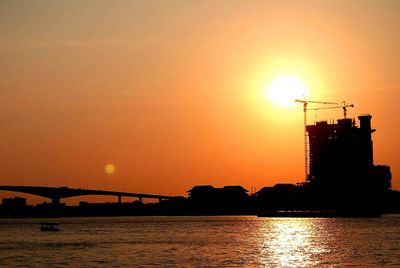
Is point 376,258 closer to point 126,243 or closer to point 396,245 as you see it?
point 396,245

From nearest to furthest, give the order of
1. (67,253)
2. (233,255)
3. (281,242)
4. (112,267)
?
(112,267), (233,255), (67,253), (281,242)

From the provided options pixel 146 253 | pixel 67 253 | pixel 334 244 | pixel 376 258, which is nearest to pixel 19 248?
pixel 67 253

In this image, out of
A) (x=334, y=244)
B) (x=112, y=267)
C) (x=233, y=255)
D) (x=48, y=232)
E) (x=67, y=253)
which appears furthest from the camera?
(x=48, y=232)

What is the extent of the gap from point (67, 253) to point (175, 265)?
23.6m

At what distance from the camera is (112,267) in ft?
261

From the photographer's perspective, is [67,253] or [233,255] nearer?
[233,255]

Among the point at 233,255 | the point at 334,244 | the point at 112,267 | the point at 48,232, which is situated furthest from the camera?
the point at 48,232

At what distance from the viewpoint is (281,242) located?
378ft

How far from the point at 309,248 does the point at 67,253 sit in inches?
1216

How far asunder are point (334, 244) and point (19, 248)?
44.2 m

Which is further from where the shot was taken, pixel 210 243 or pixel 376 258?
pixel 210 243

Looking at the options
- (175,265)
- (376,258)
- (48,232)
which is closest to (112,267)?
(175,265)

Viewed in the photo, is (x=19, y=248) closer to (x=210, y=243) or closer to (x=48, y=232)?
(x=210, y=243)

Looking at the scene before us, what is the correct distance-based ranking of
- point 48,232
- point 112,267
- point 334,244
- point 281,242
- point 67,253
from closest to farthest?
1. point 112,267
2. point 67,253
3. point 334,244
4. point 281,242
5. point 48,232
